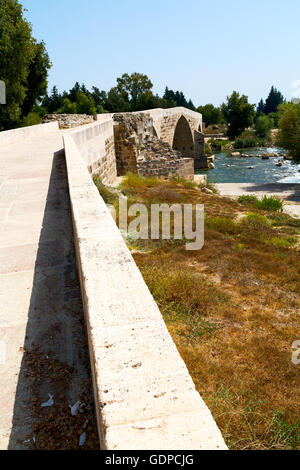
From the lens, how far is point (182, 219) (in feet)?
24.4

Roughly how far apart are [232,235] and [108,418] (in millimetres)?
6265

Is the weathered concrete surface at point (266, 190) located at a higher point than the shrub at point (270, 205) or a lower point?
lower

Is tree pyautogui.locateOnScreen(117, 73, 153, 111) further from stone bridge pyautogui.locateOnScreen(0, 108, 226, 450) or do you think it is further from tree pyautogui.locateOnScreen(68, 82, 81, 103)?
stone bridge pyautogui.locateOnScreen(0, 108, 226, 450)

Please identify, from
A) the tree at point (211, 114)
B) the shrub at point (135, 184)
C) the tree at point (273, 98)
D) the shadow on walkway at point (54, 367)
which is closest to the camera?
the shadow on walkway at point (54, 367)

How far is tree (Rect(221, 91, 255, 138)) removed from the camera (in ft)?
182

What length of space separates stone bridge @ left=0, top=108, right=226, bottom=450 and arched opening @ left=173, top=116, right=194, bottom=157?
27.1m

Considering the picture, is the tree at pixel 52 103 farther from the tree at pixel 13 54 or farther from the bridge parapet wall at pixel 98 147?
the bridge parapet wall at pixel 98 147

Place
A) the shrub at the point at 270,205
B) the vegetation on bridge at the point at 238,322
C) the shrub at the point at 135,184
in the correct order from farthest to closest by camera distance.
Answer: the shrub at the point at 270,205 → the shrub at the point at 135,184 → the vegetation on bridge at the point at 238,322

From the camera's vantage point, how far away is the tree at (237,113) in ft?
182

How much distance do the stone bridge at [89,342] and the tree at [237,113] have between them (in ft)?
186

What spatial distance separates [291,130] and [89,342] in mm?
24103

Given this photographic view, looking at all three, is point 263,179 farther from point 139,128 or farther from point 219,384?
point 219,384

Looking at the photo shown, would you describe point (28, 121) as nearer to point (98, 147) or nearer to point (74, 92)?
point (98, 147)

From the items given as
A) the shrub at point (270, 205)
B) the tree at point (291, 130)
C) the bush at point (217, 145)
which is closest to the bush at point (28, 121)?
the shrub at point (270, 205)
